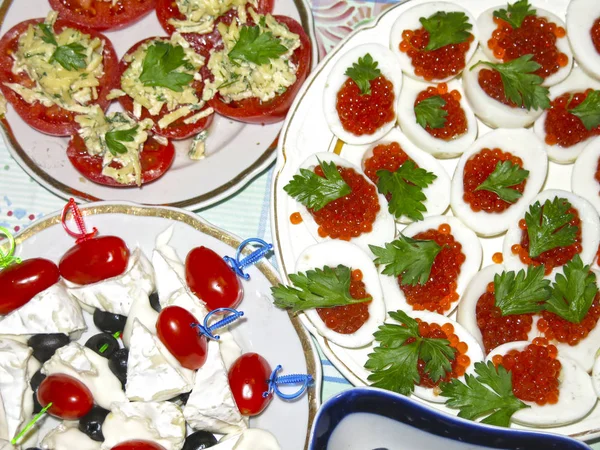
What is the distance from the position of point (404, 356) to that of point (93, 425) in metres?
1.04

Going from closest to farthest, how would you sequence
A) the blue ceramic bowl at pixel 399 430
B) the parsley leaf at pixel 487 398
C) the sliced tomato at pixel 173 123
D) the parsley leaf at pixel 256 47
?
the blue ceramic bowl at pixel 399 430 → the parsley leaf at pixel 487 398 → the parsley leaf at pixel 256 47 → the sliced tomato at pixel 173 123

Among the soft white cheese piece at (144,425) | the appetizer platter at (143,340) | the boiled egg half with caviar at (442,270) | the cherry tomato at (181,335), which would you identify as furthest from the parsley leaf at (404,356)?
the soft white cheese piece at (144,425)

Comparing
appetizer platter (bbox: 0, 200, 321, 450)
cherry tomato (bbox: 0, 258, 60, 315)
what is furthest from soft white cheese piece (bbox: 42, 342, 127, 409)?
cherry tomato (bbox: 0, 258, 60, 315)

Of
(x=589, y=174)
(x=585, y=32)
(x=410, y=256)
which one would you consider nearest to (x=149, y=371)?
(x=410, y=256)

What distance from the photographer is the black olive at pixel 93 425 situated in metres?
2.08

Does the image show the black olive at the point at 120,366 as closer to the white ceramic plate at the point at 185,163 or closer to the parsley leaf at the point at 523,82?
the white ceramic plate at the point at 185,163

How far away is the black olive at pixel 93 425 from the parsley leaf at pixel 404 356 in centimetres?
89

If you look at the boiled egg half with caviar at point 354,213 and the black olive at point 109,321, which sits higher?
the boiled egg half with caviar at point 354,213

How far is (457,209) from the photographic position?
7.10 ft

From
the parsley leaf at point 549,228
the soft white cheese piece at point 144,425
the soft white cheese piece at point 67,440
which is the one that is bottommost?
the soft white cheese piece at point 67,440

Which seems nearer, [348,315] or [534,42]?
[348,315]

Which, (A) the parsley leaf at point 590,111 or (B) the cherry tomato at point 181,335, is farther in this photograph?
(A) the parsley leaf at point 590,111

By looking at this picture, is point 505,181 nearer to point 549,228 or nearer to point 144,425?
point 549,228

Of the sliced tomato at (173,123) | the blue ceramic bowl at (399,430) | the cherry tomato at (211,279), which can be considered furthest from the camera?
the sliced tomato at (173,123)
